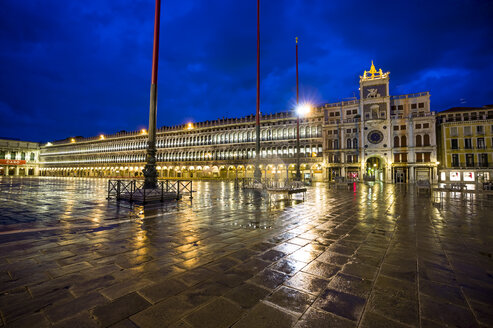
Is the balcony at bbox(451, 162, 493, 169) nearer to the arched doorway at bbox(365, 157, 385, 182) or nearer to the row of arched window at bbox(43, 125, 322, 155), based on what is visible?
the arched doorway at bbox(365, 157, 385, 182)

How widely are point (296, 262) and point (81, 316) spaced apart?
2718 mm

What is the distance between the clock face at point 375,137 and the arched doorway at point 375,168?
3.34m

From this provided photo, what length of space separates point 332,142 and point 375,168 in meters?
8.73

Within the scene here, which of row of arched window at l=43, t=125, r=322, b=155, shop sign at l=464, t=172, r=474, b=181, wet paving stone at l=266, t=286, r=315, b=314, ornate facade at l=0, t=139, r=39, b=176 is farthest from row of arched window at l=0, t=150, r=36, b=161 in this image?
shop sign at l=464, t=172, r=474, b=181

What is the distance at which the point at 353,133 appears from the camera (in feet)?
130

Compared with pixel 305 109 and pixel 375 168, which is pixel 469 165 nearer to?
pixel 375 168

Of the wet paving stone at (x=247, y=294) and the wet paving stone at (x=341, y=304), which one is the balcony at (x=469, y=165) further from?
the wet paving stone at (x=247, y=294)

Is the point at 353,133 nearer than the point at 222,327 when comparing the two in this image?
Answer: No

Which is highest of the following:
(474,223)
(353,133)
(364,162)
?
(353,133)

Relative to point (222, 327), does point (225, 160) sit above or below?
above

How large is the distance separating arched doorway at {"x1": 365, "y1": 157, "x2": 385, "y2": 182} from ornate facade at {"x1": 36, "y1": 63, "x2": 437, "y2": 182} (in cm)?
17

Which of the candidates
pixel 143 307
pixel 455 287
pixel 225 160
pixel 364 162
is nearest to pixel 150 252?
pixel 143 307

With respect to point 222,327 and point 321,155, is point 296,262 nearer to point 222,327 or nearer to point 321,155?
point 222,327

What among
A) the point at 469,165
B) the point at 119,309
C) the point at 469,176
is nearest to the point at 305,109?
the point at 469,165
